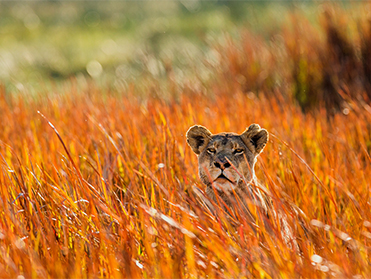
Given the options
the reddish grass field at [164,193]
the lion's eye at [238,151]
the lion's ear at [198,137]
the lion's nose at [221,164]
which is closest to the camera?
the reddish grass field at [164,193]

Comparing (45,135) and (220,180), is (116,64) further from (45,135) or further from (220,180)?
(220,180)

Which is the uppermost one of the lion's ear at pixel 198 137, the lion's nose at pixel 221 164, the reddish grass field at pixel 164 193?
the lion's ear at pixel 198 137

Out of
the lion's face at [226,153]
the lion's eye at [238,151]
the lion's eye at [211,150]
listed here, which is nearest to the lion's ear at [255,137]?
the lion's face at [226,153]

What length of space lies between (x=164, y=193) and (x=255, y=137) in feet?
2.66

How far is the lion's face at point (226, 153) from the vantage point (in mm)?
2588

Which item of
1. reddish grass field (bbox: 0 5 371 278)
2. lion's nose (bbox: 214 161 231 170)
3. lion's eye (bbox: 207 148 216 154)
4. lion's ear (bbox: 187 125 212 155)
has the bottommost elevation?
reddish grass field (bbox: 0 5 371 278)

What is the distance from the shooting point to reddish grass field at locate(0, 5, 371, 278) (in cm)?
209

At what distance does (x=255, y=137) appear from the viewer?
113 inches

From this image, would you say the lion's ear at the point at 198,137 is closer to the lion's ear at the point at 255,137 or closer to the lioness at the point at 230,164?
the lioness at the point at 230,164

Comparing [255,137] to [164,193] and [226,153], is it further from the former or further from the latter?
[164,193]

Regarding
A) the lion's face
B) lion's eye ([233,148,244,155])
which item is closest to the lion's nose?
the lion's face

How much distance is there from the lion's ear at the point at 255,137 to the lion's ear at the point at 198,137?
24 cm

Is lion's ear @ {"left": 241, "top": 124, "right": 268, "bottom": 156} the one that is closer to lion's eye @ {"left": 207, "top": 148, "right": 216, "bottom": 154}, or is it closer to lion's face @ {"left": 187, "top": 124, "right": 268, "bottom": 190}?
lion's face @ {"left": 187, "top": 124, "right": 268, "bottom": 190}

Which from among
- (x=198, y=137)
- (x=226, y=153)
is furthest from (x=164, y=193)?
(x=226, y=153)
